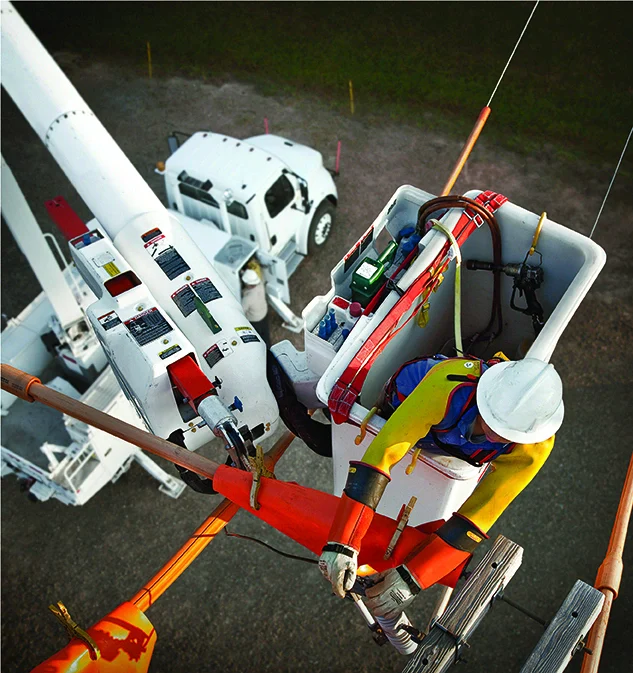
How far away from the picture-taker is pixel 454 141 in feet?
48.5

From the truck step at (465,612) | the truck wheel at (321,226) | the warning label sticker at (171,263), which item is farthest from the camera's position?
the truck wheel at (321,226)

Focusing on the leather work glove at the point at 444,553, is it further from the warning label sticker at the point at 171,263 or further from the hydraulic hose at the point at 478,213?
the warning label sticker at the point at 171,263

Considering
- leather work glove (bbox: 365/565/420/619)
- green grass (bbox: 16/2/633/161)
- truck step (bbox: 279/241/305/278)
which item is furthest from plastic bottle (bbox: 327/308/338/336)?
green grass (bbox: 16/2/633/161)

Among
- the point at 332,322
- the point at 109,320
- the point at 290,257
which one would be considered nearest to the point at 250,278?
the point at 290,257

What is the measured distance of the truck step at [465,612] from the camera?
10.9 feet

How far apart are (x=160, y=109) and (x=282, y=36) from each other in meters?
4.00

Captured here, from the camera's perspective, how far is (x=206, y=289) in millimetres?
6137

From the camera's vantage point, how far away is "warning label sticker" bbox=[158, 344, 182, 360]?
5.39 meters

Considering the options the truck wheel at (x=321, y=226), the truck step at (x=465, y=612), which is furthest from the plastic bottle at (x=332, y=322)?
the truck wheel at (x=321, y=226)

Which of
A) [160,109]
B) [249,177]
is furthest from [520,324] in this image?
[160,109]

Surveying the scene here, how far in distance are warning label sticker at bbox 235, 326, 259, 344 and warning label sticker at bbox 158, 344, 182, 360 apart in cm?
62

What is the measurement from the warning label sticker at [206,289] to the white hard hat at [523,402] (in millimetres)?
2815

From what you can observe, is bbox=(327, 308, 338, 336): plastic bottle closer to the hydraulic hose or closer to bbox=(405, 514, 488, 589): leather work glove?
Answer: the hydraulic hose

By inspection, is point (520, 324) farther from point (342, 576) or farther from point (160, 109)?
point (160, 109)
